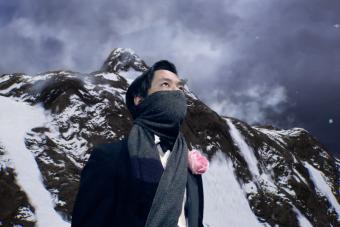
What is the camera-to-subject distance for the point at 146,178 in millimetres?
2928

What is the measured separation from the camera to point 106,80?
45.5m

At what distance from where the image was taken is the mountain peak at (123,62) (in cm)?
6179

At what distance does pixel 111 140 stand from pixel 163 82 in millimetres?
32107

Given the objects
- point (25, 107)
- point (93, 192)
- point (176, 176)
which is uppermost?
point (25, 107)

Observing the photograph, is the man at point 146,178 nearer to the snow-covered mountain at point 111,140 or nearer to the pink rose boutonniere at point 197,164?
the pink rose boutonniere at point 197,164

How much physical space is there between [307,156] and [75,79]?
3855cm

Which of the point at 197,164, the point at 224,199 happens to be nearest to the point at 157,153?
the point at 197,164

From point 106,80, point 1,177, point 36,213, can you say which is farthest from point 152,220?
point 106,80

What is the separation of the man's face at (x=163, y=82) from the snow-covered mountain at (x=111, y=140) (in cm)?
1858

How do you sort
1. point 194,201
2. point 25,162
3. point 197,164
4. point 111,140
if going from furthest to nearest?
point 111,140, point 25,162, point 197,164, point 194,201

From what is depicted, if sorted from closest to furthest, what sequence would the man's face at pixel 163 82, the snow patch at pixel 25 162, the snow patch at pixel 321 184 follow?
the man's face at pixel 163 82, the snow patch at pixel 25 162, the snow patch at pixel 321 184

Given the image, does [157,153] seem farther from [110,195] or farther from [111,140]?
[111,140]

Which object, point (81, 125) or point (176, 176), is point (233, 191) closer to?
point (81, 125)

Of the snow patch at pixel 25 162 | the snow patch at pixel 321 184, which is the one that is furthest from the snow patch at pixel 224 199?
the snow patch at pixel 321 184
